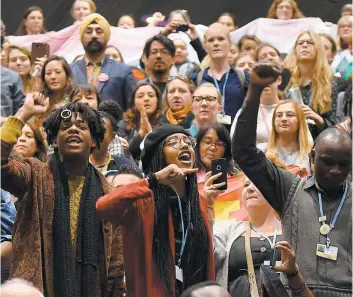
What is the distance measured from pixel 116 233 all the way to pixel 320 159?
1.25m

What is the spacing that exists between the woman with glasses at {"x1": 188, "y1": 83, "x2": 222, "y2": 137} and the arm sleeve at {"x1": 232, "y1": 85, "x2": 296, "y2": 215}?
337 cm

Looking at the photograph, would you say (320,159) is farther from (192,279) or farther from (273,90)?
(273,90)

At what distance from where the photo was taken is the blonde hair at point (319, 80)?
38.7 ft

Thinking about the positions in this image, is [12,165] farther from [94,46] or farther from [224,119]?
[94,46]

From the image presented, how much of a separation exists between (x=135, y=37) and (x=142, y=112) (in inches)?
147

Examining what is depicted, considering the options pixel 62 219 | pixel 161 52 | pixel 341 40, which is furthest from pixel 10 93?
pixel 62 219

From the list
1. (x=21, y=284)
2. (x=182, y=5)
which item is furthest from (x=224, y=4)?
(x=21, y=284)

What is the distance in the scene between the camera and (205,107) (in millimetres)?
10727

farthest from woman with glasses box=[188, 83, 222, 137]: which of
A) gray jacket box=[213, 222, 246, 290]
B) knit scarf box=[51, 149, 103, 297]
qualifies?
knit scarf box=[51, 149, 103, 297]

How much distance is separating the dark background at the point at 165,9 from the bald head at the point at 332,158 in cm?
902

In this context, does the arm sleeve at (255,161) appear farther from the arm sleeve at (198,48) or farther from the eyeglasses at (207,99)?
the arm sleeve at (198,48)

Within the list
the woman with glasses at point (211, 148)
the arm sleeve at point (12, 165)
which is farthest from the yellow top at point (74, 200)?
A: the woman with glasses at point (211, 148)

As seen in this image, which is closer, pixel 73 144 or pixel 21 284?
pixel 21 284

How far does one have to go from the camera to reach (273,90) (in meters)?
11.3
